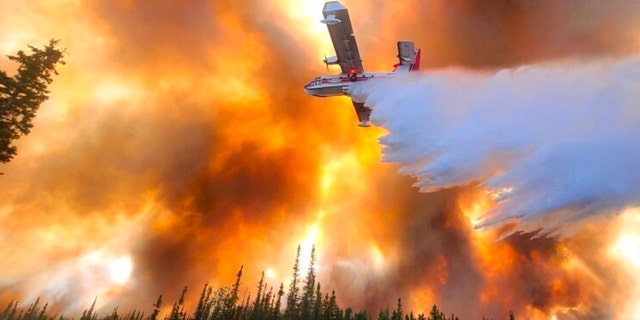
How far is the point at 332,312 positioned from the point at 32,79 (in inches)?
4014

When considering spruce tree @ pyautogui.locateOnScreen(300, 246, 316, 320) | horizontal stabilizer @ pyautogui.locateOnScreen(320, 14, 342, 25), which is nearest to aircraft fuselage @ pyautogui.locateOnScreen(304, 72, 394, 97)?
horizontal stabilizer @ pyautogui.locateOnScreen(320, 14, 342, 25)

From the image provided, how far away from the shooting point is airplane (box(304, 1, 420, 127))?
1081 inches

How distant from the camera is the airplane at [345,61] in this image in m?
27.5

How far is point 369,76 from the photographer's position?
3197 cm

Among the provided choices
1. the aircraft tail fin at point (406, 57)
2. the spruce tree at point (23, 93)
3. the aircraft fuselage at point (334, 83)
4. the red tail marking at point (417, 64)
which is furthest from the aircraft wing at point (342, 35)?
the spruce tree at point (23, 93)

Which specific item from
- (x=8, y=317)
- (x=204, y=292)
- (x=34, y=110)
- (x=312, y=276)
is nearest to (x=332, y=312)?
(x=312, y=276)

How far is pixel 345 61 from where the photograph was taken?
31188mm

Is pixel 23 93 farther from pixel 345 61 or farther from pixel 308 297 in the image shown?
pixel 308 297

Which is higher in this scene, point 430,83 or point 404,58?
point 404,58

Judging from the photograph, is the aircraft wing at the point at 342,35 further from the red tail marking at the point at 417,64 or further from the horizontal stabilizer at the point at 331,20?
the red tail marking at the point at 417,64

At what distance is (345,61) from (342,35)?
3.05m

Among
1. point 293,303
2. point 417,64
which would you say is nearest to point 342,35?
point 417,64

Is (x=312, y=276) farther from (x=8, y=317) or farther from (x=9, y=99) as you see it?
(x=8, y=317)

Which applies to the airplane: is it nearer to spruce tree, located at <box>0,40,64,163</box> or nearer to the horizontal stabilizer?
the horizontal stabilizer
